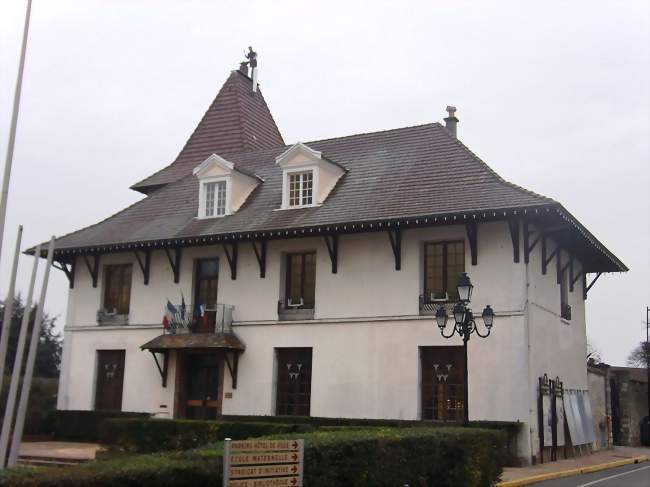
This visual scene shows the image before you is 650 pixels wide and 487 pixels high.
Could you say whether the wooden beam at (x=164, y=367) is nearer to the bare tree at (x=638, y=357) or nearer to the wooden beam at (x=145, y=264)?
the wooden beam at (x=145, y=264)

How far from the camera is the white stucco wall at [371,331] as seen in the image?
2083cm

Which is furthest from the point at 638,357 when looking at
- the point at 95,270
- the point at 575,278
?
the point at 95,270

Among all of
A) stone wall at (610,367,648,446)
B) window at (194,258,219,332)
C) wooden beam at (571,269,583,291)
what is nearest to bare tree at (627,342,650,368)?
stone wall at (610,367,648,446)

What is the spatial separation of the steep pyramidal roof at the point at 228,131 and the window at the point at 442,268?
39.3ft

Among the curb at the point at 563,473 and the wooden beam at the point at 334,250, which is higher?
the wooden beam at the point at 334,250

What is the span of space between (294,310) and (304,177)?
13.8 ft

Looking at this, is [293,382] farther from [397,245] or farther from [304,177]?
[304,177]

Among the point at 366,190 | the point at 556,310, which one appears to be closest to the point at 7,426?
the point at 366,190

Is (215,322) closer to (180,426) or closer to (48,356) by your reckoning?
(180,426)

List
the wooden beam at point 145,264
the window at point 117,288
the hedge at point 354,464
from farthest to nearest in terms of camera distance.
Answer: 1. the window at point 117,288
2. the wooden beam at point 145,264
3. the hedge at point 354,464

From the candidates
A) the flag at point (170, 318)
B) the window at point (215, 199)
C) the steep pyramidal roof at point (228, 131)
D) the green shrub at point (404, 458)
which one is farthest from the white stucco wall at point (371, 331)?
the steep pyramidal roof at point (228, 131)

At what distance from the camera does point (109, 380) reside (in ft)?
88.7

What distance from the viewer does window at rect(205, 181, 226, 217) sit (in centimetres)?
2641

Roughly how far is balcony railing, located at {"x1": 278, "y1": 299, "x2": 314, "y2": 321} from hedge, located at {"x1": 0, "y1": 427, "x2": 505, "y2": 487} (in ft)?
30.4
